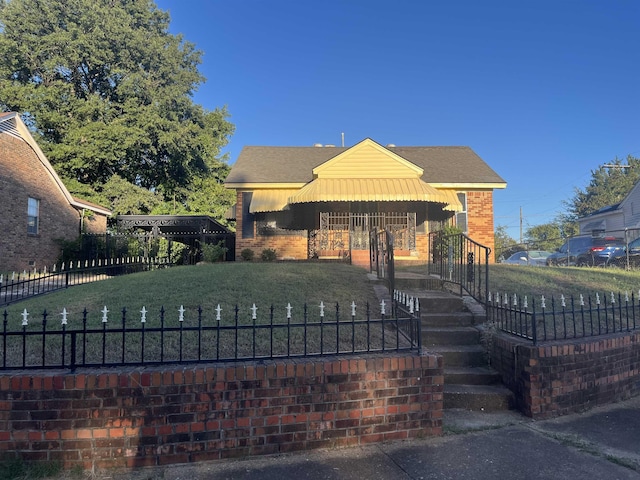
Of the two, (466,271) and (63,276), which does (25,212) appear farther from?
(466,271)

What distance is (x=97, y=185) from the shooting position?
90.7ft

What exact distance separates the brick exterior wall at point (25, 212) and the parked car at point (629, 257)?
21805 mm

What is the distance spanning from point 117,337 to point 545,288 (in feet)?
22.6

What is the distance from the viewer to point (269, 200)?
52.4 ft

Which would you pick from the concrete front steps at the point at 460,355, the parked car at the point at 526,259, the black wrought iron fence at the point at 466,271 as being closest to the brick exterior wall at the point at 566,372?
the concrete front steps at the point at 460,355

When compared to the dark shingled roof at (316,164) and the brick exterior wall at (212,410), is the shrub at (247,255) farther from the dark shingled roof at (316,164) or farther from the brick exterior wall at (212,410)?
the brick exterior wall at (212,410)

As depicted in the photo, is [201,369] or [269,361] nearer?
[201,369]

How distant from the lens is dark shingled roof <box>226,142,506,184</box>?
16.4m

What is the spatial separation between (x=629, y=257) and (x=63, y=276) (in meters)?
17.7

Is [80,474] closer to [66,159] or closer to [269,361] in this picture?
[269,361]

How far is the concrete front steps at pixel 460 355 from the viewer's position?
4.39m

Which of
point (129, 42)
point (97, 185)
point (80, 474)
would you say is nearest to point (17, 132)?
point (97, 185)

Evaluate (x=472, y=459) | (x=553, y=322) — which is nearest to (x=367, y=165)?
(x=553, y=322)

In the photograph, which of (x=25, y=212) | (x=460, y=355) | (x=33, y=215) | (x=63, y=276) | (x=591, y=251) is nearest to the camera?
(x=460, y=355)
